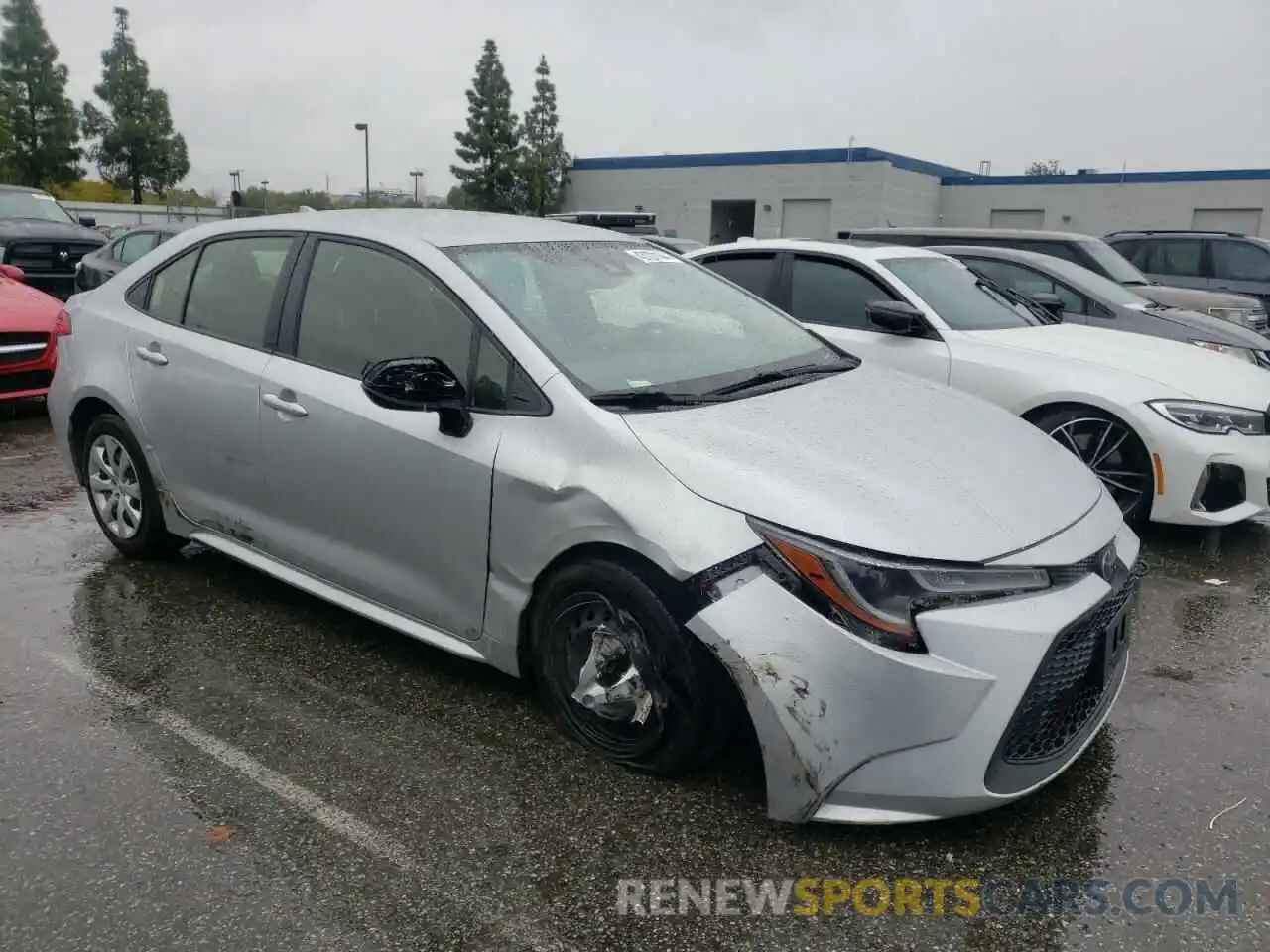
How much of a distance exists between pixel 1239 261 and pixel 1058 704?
13.7m

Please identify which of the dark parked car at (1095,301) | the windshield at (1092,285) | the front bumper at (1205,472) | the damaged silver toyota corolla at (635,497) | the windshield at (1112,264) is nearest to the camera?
the damaged silver toyota corolla at (635,497)

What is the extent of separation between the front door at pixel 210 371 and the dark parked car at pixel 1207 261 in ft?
42.7

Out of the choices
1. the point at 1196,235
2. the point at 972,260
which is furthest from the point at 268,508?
the point at 1196,235

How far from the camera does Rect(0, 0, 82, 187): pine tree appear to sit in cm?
4081

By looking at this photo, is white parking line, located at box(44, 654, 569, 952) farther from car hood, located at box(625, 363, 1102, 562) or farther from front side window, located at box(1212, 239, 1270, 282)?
front side window, located at box(1212, 239, 1270, 282)

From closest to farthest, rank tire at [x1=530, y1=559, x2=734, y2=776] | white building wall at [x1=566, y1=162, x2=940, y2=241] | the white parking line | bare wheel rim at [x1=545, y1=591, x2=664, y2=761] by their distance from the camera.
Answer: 1. the white parking line
2. tire at [x1=530, y1=559, x2=734, y2=776]
3. bare wheel rim at [x1=545, y1=591, x2=664, y2=761]
4. white building wall at [x1=566, y1=162, x2=940, y2=241]

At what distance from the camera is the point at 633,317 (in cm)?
375

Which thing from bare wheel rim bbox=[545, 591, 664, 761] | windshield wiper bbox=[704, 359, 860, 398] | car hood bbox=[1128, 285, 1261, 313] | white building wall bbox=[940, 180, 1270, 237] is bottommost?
bare wheel rim bbox=[545, 591, 664, 761]

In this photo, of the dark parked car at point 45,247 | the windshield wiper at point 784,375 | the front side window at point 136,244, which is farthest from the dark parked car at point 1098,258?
the dark parked car at point 45,247

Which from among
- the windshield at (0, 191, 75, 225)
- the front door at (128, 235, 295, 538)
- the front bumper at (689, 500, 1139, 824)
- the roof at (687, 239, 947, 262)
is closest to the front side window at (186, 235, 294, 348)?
the front door at (128, 235, 295, 538)

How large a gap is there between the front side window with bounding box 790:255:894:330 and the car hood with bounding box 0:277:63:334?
5.84 metres

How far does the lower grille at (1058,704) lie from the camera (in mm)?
2625

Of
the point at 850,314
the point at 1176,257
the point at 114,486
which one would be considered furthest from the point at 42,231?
the point at 1176,257

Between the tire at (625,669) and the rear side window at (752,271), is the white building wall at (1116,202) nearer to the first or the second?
the rear side window at (752,271)
